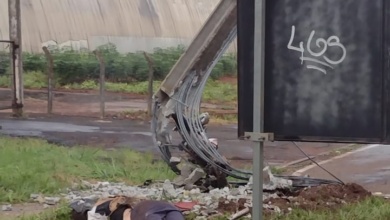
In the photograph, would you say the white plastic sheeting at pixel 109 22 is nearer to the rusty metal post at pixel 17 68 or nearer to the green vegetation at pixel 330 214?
the rusty metal post at pixel 17 68

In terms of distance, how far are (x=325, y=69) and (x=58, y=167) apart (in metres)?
7.02

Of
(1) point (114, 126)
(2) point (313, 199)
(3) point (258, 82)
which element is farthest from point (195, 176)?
(1) point (114, 126)

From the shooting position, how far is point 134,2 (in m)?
25.8

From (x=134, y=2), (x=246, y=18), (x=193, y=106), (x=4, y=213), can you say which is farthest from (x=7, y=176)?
(x=134, y=2)

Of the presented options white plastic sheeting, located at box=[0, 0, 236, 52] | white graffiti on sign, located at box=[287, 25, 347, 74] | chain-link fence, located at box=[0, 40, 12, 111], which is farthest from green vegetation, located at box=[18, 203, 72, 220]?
white plastic sheeting, located at box=[0, 0, 236, 52]

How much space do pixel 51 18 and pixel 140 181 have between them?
1561cm

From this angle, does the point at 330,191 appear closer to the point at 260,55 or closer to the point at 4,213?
Answer: the point at 4,213

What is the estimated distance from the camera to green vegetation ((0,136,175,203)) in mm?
8664

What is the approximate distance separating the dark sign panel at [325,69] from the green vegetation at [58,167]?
17.3ft

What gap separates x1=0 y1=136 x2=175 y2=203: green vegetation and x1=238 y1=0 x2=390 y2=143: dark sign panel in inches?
208

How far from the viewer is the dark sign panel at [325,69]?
3.31m

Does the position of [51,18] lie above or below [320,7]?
above

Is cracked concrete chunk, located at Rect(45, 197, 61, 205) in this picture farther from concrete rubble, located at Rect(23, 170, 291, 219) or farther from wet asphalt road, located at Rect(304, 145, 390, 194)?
wet asphalt road, located at Rect(304, 145, 390, 194)

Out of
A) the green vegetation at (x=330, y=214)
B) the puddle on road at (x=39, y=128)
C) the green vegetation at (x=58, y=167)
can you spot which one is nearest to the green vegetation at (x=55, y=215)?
the green vegetation at (x=330, y=214)
